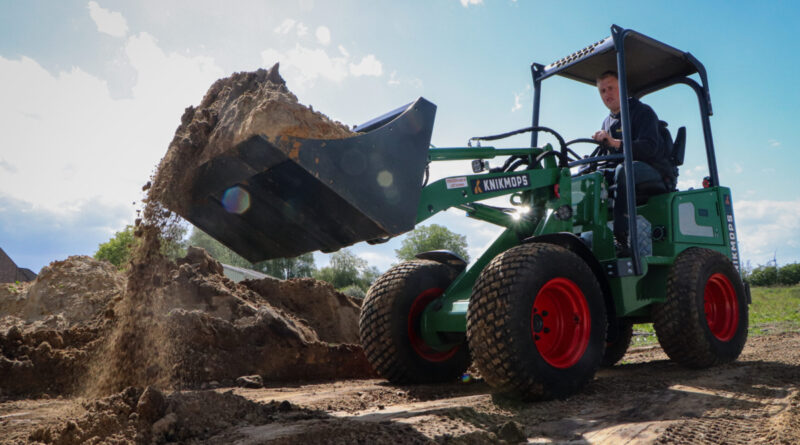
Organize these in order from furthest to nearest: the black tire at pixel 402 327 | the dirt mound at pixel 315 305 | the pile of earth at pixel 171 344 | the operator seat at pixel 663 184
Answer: the dirt mound at pixel 315 305, the operator seat at pixel 663 184, the pile of earth at pixel 171 344, the black tire at pixel 402 327

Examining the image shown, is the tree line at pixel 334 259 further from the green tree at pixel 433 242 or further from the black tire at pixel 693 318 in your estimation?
the black tire at pixel 693 318

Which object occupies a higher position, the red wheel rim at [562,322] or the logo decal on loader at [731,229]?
the logo decal on loader at [731,229]

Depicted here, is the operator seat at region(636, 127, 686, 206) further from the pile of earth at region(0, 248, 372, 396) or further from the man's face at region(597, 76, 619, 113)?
the pile of earth at region(0, 248, 372, 396)

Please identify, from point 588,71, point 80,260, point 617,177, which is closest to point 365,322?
point 617,177

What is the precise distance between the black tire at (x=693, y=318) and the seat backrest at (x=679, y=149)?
3.71 feet

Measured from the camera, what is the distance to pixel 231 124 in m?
3.77

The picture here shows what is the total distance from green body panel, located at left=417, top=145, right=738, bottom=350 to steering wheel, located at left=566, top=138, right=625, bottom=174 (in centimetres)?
24

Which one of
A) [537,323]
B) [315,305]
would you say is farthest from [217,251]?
[537,323]

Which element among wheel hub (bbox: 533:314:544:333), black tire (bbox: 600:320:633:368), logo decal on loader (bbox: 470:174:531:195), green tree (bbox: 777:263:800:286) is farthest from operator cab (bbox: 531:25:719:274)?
green tree (bbox: 777:263:800:286)

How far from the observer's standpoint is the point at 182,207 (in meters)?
4.22

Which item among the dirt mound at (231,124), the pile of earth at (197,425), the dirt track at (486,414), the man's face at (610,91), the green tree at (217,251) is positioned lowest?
the dirt track at (486,414)

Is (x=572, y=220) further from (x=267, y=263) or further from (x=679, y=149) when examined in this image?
(x=267, y=263)

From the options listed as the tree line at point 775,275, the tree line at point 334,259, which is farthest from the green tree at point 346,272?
the tree line at point 775,275

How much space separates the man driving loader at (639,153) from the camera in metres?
5.33
